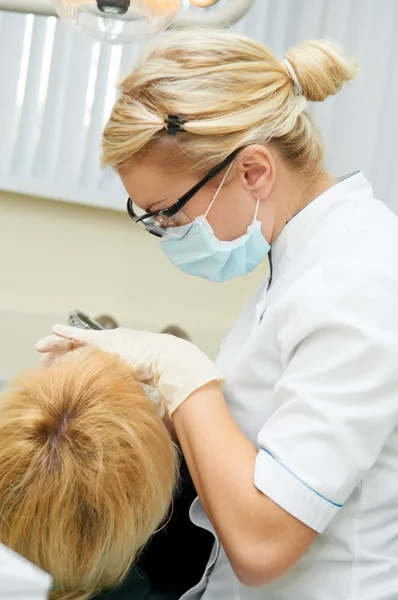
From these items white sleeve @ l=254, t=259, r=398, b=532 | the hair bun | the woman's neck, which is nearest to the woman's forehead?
the woman's neck

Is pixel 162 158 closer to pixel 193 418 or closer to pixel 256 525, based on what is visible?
pixel 193 418

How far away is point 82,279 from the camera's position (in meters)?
3.00

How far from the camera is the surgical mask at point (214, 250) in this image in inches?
55.2

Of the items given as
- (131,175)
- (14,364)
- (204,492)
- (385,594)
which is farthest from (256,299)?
(14,364)

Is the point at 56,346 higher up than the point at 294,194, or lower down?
lower down

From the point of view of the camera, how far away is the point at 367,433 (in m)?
1.09

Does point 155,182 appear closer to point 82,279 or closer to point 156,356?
point 156,356

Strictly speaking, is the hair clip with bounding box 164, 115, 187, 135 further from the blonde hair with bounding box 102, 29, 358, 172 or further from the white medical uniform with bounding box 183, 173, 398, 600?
the white medical uniform with bounding box 183, 173, 398, 600

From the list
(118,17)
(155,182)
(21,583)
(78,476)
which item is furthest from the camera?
(155,182)

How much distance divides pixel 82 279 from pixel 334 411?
2.05 meters

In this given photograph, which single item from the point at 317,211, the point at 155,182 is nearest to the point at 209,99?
the point at 155,182

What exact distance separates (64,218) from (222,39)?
1.78 metres

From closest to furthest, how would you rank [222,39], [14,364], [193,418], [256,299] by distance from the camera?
1. [193,418]
2. [222,39]
3. [256,299]
4. [14,364]

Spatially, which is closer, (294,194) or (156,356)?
(156,356)
